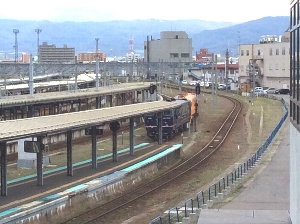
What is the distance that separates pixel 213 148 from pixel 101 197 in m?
11.5

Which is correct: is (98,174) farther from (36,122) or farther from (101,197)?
(36,122)

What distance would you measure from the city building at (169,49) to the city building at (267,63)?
28.0 meters

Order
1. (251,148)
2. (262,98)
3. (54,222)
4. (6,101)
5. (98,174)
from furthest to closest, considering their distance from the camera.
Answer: (262,98) → (6,101) → (251,148) → (98,174) → (54,222)

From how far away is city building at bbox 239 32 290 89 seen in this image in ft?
215

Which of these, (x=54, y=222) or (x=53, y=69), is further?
(x=53, y=69)

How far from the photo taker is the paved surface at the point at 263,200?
12.3 m

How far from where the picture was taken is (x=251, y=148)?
27266 mm

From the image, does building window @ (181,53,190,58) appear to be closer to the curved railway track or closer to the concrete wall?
the curved railway track

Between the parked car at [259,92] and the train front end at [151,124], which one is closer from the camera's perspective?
the train front end at [151,124]

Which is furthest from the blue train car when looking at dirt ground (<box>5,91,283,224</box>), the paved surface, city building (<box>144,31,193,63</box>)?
city building (<box>144,31,193,63</box>)

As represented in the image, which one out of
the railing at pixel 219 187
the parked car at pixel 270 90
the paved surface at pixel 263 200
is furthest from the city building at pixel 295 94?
the parked car at pixel 270 90

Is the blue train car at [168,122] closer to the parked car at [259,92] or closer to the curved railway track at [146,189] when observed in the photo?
the curved railway track at [146,189]

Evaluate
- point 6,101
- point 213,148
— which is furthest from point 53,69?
point 213,148

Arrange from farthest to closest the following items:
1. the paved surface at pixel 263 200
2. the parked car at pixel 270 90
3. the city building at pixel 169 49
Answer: the city building at pixel 169 49
the parked car at pixel 270 90
the paved surface at pixel 263 200
